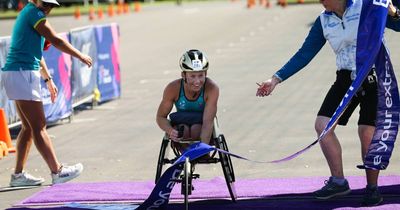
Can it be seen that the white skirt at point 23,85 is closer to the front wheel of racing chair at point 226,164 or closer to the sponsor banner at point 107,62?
the front wheel of racing chair at point 226,164

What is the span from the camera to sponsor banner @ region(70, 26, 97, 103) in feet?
54.6

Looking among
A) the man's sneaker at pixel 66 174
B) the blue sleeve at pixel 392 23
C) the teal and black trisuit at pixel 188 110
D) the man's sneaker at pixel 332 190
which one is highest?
the blue sleeve at pixel 392 23

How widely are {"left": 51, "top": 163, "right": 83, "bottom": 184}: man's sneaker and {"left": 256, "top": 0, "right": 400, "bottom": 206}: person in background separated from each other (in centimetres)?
256

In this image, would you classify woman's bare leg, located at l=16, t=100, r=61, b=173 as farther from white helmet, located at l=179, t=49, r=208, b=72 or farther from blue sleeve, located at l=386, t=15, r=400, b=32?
blue sleeve, located at l=386, t=15, r=400, b=32

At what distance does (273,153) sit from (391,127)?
355 cm

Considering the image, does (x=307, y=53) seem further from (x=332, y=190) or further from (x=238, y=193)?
(x=238, y=193)

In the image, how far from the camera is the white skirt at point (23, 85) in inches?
402

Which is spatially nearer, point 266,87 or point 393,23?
point 393,23

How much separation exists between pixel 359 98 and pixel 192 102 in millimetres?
1458

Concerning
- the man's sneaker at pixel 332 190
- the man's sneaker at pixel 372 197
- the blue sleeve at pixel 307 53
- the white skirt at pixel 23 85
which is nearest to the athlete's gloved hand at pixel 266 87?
the blue sleeve at pixel 307 53

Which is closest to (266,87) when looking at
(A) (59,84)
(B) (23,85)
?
(B) (23,85)

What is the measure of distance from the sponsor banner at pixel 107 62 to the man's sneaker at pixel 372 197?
33.1 feet

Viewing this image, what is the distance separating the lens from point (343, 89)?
28.2ft

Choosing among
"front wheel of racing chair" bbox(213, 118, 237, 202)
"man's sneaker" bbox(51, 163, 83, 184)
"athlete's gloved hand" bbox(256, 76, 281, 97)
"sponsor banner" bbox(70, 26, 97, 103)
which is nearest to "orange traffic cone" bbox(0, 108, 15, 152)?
"man's sneaker" bbox(51, 163, 83, 184)
